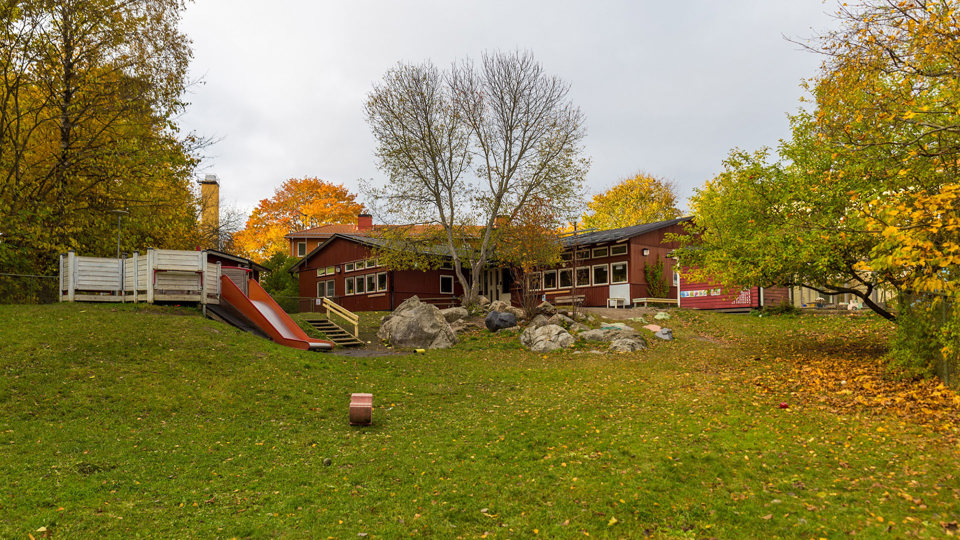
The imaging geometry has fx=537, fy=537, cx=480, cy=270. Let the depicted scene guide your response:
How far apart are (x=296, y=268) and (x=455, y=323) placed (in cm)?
2169

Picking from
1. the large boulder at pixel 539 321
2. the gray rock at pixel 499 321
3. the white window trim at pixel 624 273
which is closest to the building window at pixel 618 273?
the white window trim at pixel 624 273

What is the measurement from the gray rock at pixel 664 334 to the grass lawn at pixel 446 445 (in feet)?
15.9

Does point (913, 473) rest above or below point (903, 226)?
below

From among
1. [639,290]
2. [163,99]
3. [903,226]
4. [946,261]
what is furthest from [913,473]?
[639,290]

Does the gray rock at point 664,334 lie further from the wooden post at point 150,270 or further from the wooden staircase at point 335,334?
the wooden post at point 150,270

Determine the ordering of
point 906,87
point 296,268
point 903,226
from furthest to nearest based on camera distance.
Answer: point 296,268 → point 906,87 → point 903,226

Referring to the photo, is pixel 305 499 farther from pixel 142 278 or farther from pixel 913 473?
pixel 142 278

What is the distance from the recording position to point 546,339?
1873 cm

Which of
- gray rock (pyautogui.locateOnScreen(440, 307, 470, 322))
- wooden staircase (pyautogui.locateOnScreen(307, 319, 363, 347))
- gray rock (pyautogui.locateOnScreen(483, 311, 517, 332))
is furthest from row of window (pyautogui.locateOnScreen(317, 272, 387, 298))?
gray rock (pyautogui.locateOnScreen(483, 311, 517, 332))

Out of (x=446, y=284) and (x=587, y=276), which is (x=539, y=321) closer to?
(x=587, y=276)

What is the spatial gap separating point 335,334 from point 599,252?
633 inches


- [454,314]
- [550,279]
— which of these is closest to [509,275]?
[550,279]

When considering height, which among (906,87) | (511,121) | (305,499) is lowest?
(305,499)

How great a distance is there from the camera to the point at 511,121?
1069 inches
